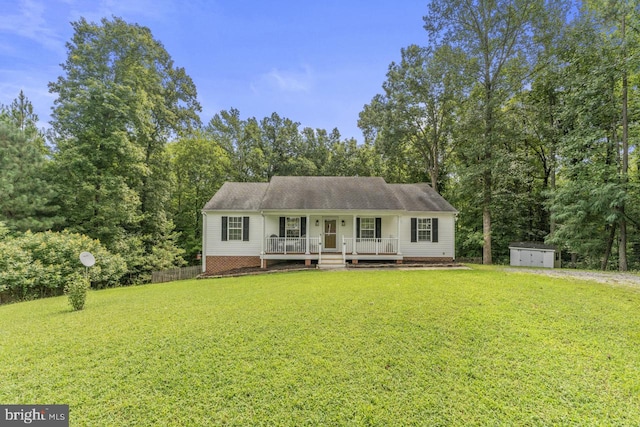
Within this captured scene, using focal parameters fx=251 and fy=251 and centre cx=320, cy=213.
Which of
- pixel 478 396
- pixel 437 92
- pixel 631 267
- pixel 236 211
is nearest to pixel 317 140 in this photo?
pixel 437 92

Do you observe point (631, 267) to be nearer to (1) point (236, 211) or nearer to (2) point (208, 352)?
(2) point (208, 352)

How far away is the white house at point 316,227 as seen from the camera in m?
13.3

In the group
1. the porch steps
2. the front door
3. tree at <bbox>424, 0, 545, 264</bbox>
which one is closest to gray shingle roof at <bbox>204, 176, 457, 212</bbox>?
the front door

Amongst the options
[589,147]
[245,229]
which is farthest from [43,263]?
[589,147]

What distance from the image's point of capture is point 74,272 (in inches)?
428

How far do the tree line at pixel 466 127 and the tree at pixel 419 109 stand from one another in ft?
0.34

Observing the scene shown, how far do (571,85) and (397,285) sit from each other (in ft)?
47.8

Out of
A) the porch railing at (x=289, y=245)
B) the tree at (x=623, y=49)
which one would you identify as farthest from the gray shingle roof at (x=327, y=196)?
the tree at (x=623, y=49)

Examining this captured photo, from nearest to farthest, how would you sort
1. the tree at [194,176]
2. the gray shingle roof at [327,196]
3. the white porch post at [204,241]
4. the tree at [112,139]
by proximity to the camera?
the gray shingle roof at [327,196] < the tree at [112,139] < the white porch post at [204,241] < the tree at [194,176]

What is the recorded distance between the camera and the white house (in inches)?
524

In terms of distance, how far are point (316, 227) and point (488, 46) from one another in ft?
44.8

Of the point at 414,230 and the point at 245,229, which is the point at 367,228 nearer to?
the point at 414,230

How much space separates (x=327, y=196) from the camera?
14.3 m

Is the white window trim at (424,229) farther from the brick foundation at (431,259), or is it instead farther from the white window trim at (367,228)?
the white window trim at (367,228)
